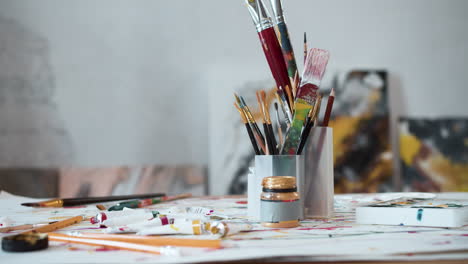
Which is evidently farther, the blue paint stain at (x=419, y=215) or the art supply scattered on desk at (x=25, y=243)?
the blue paint stain at (x=419, y=215)

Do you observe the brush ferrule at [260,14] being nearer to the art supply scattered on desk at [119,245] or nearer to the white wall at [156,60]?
the art supply scattered on desk at [119,245]

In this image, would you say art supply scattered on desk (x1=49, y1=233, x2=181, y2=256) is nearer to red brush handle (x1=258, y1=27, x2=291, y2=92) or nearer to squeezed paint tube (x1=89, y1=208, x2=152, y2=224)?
squeezed paint tube (x1=89, y1=208, x2=152, y2=224)

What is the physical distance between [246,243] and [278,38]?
0.40 m

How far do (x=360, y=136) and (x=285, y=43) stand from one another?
1.47 metres

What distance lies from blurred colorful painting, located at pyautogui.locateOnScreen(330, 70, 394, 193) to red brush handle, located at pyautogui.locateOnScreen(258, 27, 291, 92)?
4.53 ft

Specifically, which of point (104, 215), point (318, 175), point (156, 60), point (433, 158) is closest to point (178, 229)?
point (104, 215)

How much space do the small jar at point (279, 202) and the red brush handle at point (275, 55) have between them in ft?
0.68

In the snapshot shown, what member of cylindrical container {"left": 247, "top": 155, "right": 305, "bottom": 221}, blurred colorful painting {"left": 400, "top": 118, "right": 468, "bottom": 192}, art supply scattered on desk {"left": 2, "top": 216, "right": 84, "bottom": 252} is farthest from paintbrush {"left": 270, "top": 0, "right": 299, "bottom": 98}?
blurred colorful painting {"left": 400, "top": 118, "right": 468, "bottom": 192}

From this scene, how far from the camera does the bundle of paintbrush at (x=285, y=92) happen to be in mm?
706

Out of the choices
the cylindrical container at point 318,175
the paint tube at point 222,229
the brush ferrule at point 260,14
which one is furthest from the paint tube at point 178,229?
the brush ferrule at point 260,14

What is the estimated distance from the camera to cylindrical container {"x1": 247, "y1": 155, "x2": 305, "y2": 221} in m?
0.70

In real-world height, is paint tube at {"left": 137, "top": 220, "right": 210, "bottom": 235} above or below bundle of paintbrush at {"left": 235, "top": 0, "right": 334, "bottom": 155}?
below

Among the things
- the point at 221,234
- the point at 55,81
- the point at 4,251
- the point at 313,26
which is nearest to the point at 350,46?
the point at 313,26

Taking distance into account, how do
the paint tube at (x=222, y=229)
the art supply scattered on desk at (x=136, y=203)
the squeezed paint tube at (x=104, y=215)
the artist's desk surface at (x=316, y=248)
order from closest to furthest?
the artist's desk surface at (x=316, y=248), the paint tube at (x=222, y=229), the squeezed paint tube at (x=104, y=215), the art supply scattered on desk at (x=136, y=203)
